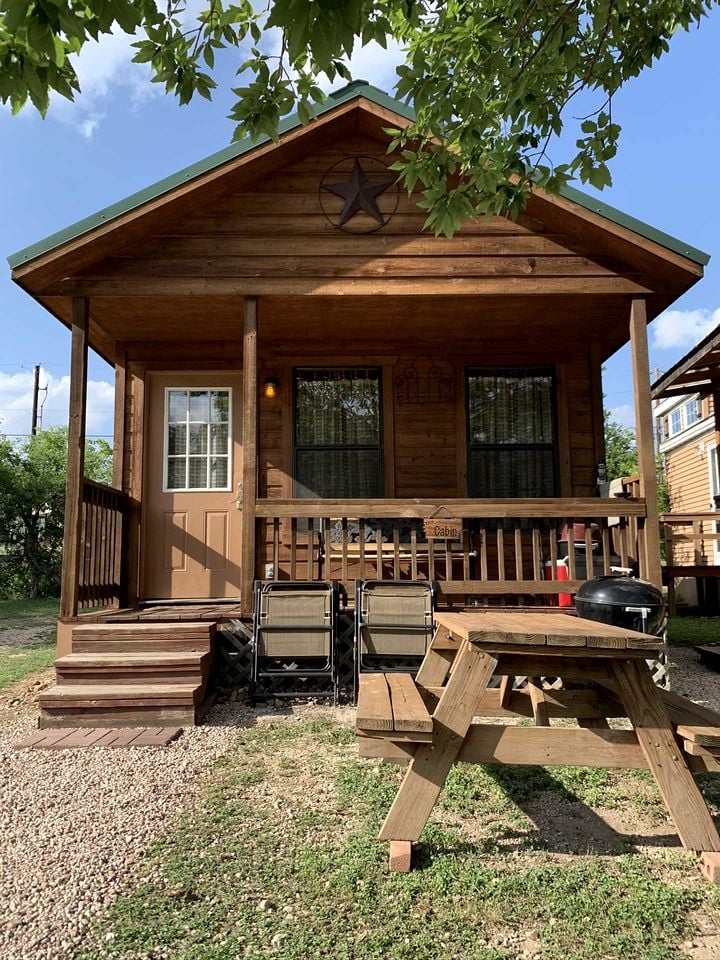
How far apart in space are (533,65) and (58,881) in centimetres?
474

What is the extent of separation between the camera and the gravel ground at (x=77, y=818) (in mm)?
2139

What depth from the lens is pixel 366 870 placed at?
2395 mm

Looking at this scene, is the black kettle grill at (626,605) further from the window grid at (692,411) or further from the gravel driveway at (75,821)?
the window grid at (692,411)

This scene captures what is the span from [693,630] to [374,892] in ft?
25.7

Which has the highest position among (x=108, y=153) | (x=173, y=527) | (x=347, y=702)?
(x=108, y=153)

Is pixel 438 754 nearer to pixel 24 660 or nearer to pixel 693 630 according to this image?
pixel 24 660

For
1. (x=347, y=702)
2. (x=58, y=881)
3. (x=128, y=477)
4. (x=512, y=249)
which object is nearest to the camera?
(x=58, y=881)

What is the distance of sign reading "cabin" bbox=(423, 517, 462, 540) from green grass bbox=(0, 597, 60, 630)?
25.4 ft

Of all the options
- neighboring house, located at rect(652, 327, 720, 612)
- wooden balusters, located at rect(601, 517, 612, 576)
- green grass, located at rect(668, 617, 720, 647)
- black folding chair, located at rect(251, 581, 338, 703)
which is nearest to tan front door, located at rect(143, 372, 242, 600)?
black folding chair, located at rect(251, 581, 338, 703)

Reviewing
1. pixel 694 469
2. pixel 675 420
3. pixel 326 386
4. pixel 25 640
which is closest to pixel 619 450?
pixel 675 420

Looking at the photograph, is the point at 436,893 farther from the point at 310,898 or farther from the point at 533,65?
the point at 533,65

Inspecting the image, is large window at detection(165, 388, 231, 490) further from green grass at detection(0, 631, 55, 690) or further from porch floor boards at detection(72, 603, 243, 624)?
green grass at detection(0, 631, 55, 690)

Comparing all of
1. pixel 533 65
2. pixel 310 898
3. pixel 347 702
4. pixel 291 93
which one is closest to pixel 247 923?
pixel 310 898

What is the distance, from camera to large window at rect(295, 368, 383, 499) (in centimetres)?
724
